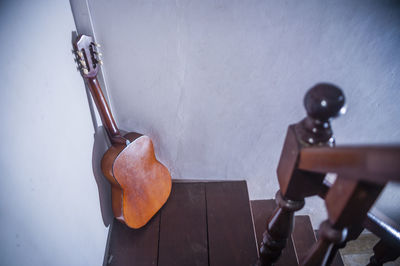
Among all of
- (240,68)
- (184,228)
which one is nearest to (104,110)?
(240,68)

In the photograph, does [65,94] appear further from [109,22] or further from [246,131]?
[246,131]

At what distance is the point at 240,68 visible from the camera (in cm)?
126

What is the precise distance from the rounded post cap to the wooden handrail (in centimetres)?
9

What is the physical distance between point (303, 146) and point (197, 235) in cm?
106

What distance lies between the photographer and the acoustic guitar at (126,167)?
1070mm

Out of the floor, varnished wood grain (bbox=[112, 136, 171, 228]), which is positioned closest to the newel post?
varnished wood grain (bbox=[112, 136, 171, 228])

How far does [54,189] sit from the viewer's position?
2.79 feet

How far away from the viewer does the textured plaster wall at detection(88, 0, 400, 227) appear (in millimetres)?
1102

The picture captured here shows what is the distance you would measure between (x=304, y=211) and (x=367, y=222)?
1.28m

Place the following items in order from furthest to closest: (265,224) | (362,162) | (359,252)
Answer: (359,252), (265,224), (362,162)

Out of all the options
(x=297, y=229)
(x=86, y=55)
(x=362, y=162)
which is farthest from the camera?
(x=297, y=229)

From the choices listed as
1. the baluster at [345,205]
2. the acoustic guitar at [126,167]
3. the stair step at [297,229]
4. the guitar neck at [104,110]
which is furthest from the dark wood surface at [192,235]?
the baluster at [345,205]

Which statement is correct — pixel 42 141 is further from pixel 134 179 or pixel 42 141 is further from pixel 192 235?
pixel 192 235

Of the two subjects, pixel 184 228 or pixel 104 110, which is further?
pixel 184 228
